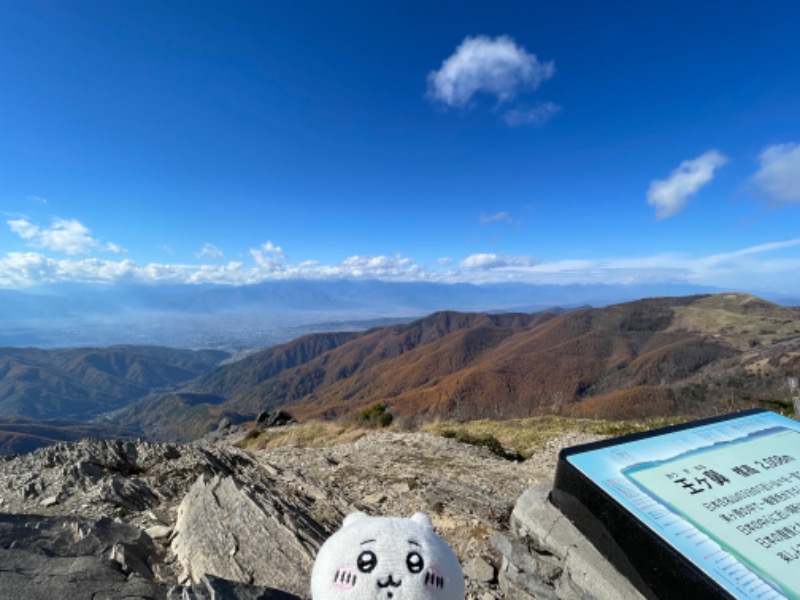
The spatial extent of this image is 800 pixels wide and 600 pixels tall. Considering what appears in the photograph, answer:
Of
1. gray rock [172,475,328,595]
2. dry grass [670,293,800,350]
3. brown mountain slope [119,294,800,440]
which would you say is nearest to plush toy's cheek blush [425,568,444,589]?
gray rock [172,475,328,595]

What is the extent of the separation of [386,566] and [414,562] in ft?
0.58

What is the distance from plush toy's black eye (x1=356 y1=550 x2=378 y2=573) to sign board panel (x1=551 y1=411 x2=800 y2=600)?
226 centimetres

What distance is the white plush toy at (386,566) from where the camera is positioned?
225 centimetres

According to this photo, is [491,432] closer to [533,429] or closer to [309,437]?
[533,429]

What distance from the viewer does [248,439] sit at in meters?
19.5

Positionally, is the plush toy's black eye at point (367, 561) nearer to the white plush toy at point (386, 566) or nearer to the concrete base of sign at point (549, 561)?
the white plush toy at point (386, 566)

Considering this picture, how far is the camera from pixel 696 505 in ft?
10.7

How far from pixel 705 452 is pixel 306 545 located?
5.07m

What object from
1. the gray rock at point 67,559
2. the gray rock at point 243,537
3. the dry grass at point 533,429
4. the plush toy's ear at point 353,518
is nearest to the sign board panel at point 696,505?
the plush toy's ear at point 353,518

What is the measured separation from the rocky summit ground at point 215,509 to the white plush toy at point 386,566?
6.43 feet

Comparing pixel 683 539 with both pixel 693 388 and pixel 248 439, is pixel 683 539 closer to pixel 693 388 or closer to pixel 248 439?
pixel 248 439

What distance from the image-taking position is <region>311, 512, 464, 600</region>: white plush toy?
2.25 metres

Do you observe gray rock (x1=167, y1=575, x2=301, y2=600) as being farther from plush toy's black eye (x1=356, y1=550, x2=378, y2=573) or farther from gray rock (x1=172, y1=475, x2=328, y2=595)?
plush toy's black eye (x1=356, y1=550, x2=378, y2=573)

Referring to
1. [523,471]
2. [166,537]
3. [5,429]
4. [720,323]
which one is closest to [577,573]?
[166,537]
